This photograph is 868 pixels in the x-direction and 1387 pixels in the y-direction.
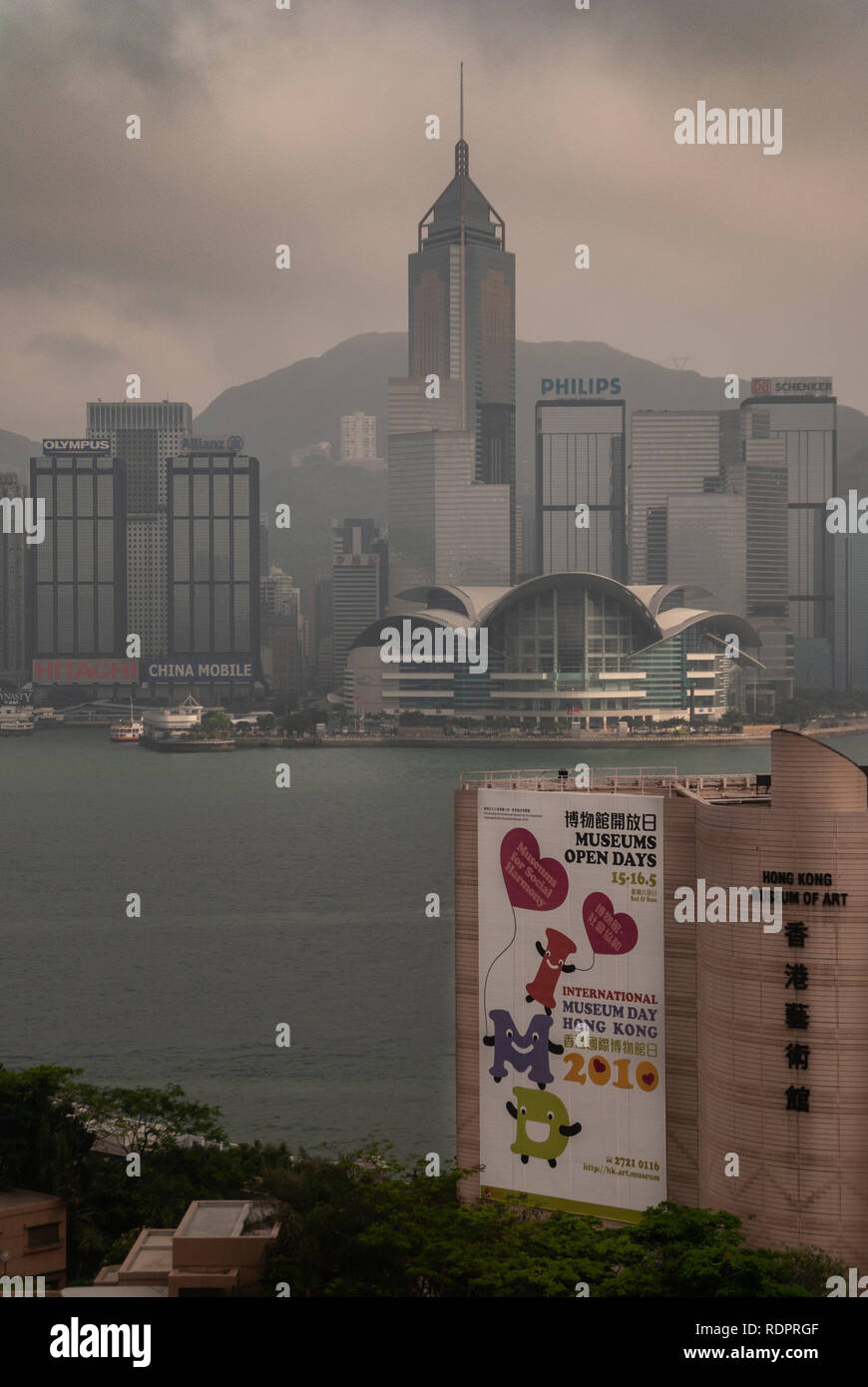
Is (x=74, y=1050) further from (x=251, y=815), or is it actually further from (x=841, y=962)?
(x=251, y=815)

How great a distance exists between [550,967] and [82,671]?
354ft

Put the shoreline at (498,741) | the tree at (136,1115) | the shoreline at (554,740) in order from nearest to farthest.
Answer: the tree at (136,1115) < the shoreline at (498,741) < the shoreline at (554,740)

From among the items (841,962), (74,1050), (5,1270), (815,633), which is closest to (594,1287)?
(841,962)

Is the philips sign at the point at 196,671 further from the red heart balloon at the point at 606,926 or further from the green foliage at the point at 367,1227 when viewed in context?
the red heart balloon at the point at 606,926

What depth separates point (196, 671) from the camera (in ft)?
372

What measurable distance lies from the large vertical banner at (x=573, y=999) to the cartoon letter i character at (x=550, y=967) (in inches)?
0.4

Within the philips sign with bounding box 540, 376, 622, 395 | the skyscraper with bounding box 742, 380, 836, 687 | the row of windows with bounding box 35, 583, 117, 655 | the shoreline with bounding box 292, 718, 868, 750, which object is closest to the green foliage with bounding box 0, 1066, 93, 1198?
the shoreline with bounding box 292, 718, 868, 750

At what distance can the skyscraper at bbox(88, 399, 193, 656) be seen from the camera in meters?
123

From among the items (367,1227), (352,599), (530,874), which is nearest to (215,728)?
(352,599)

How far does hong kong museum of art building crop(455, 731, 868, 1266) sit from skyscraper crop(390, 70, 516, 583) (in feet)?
493

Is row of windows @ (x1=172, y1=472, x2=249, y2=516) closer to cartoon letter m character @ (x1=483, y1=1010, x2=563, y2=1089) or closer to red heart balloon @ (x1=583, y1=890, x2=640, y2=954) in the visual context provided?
cartoon letter m character @ (x1=483, y1=1010, x2=563, y2=1089)

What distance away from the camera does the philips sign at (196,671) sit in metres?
112

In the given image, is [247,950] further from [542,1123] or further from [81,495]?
[81,495]

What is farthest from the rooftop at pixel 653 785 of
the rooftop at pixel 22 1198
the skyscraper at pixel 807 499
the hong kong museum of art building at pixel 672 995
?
the skyscraper at pixel 807 499
